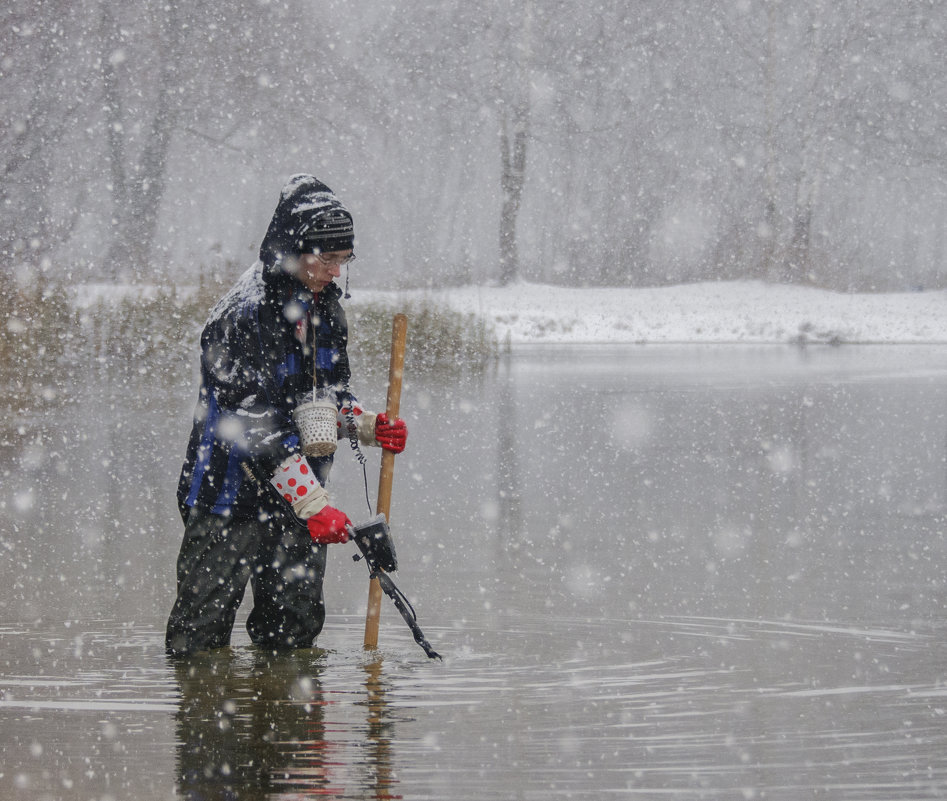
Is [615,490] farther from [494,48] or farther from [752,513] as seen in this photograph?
[494,48]

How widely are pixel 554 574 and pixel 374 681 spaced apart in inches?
79.6

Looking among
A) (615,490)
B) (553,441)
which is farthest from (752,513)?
(553,441)

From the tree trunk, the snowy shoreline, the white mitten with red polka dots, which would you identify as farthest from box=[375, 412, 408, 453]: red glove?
the tree trunk

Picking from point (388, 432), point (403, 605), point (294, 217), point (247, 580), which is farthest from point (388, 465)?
point (294, 217)

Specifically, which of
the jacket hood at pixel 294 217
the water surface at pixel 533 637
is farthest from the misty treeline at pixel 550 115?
the jacket hood at pixel 294 217

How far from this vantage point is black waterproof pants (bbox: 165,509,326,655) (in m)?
4.55

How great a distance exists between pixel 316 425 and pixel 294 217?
0.65 m

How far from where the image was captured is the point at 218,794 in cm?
351

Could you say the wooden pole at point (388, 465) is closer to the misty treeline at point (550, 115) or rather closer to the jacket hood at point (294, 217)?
the jacket hood at point (294, 217)

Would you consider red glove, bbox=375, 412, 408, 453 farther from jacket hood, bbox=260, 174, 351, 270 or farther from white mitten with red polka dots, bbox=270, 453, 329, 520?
jacket hood, bbox=260, 174, 351, 270

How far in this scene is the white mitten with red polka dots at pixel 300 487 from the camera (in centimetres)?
422

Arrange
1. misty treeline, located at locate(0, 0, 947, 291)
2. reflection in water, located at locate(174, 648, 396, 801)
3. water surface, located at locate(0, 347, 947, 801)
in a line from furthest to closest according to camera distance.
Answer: misty treeline, located at locate(0, 0, 947, 291) → water surface, located at locate(0, 347, 947, 801) → reflection in water, located at locate(174, 648, 396, 801)

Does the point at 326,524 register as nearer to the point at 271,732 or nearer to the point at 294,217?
the point at 271,732

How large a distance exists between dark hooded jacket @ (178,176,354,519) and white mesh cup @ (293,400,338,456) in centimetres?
5
